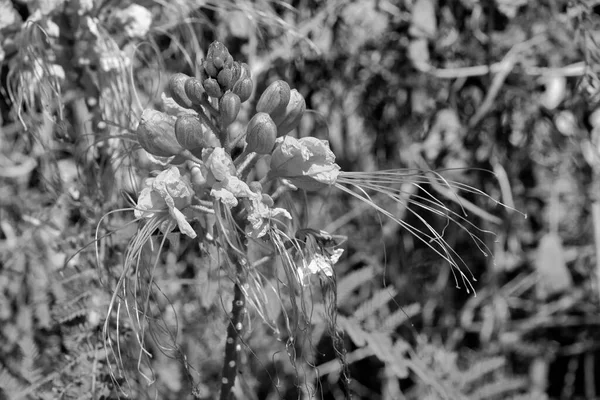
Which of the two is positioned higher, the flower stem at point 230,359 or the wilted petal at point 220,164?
the wilted petal at point 220,164

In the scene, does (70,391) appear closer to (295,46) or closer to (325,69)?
(295,46)

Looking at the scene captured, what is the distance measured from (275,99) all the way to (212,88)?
0.32ft

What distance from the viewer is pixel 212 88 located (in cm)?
128

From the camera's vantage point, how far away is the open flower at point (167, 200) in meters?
1.23

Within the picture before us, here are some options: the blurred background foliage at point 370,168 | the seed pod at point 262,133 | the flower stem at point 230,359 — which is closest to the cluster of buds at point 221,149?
the seed pod at point 262,133

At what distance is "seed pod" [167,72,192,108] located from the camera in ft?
4.33

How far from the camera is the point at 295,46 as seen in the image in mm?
2312

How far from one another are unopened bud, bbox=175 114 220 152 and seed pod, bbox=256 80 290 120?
0.10 metres

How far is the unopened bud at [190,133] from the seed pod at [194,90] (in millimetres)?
28

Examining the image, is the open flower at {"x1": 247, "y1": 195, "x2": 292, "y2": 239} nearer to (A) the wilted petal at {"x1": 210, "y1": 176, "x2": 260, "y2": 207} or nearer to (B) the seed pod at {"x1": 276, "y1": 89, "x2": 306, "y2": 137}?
(A) the wilted petal at {"x1": 210, "y1": 176, "x2": 260, "y2": 207}

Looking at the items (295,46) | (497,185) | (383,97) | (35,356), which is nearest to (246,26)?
(295,46)

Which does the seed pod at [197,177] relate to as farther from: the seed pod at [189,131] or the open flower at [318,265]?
the open flower at [318,265]

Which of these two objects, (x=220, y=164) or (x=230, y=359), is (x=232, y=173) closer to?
(x=220, y=164)

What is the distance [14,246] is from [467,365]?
4.27 feet
